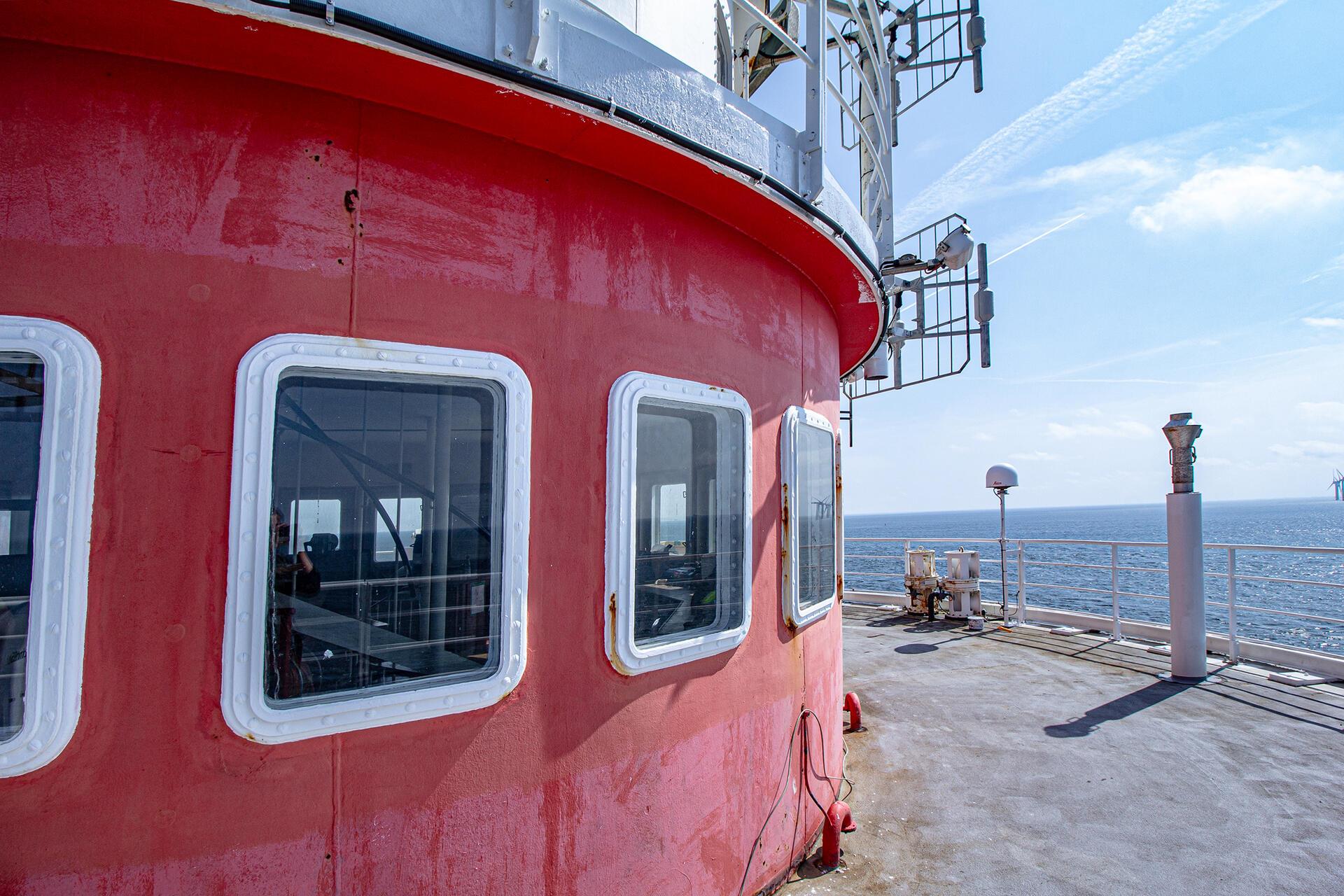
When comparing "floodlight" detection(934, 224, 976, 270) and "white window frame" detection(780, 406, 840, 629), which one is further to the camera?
"floodlight" detection(934, 224, 976, 270)

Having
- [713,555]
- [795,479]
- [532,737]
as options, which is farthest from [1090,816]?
[532,737]

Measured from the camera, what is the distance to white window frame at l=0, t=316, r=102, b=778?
76.2 inches

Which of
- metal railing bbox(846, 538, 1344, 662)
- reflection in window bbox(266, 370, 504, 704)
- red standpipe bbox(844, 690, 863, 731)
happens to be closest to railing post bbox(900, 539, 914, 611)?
metal railing bbox(846, 538, 1344, 662)

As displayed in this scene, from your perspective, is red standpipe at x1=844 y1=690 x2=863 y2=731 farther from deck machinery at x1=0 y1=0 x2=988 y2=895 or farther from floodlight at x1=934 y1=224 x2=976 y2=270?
floodlight at x1=934 y1=224 x2=976 y2=270

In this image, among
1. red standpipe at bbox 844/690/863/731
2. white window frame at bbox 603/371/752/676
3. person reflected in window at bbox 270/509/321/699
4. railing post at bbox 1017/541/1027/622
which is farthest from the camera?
railing post at bbox 1017/541/1027/622

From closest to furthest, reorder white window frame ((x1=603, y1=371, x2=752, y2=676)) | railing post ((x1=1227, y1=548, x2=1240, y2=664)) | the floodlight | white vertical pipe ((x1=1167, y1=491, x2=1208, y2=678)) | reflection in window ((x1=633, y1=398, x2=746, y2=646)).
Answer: white window frame ((x1=603, y1=371, x2=752, y2=676)), reflection in window ((x1=633, y1=398, x2=746, y2=646)), the floodlight, white vertical pipe ((x1=1167, y1=491, x2=1208, y2=678)), railing post ((x1=1227, y1=548, x2=1240, y2=664))

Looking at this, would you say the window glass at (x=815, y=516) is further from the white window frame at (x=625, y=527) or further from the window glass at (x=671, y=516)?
the white window frame at (x=625, y=527)

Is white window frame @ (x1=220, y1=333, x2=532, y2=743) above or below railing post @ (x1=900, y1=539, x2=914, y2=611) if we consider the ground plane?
above

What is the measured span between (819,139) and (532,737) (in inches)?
112

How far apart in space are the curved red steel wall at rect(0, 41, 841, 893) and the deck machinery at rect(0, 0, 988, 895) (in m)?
0.01

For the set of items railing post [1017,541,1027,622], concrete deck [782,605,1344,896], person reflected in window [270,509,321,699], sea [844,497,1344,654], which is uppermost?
person reflected in window [270,509,321,699]

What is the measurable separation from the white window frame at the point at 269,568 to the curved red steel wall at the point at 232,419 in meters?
0.06

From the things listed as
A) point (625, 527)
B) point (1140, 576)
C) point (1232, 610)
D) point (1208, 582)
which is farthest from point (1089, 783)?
point (1140, 576)

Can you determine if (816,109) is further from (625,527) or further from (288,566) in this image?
(288,566)
